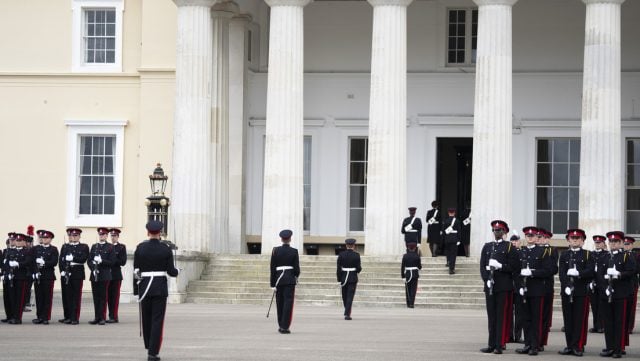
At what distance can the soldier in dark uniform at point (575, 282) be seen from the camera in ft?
75.0

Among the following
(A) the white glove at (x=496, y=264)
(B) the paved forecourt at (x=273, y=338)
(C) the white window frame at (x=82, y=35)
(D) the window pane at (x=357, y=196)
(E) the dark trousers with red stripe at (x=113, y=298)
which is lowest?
(B) the paved forecourt at (x=273, y=338)

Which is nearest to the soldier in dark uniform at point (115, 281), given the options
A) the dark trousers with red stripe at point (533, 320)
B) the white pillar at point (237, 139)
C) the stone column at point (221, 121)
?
the dark trousers with red stripe at point (533, 320)

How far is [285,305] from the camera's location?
1011 inches

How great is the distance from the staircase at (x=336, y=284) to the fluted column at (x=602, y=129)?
3415 mm

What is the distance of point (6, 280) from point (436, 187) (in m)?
19.3

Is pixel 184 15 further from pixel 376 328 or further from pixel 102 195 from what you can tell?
pixel 376 328

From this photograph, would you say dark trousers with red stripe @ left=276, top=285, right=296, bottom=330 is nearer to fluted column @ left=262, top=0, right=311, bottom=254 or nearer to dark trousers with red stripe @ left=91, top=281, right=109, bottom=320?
dark trousers with red stripe @ left=91, top=281, right=109, bottom=320

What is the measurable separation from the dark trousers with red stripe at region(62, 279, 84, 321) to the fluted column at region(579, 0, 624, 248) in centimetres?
1435

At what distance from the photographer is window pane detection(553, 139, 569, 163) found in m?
44.8

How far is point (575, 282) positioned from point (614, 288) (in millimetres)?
639

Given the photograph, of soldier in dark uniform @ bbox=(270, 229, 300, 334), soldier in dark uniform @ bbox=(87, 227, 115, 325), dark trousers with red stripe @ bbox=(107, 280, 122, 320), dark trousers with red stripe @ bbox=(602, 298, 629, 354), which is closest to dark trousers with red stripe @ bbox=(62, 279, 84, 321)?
soldier in dark uniform @ bbox=(87, 227, 115, 325)

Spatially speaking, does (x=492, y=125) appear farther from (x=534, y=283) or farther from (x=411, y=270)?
(x=534, y=283)

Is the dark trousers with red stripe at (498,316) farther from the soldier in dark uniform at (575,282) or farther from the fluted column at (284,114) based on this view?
the fluted column at (284,114)

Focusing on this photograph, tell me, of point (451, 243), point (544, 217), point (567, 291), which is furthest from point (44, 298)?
point (544, 217)
